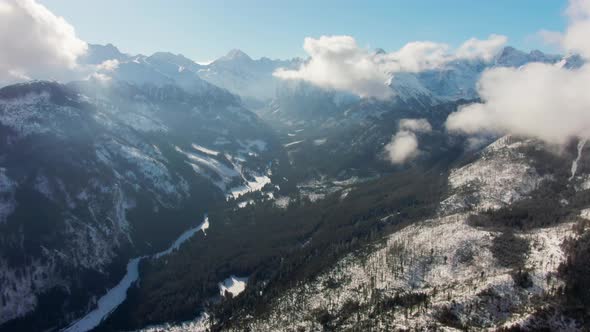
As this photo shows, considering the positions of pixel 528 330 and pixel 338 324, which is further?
pixel 338 324

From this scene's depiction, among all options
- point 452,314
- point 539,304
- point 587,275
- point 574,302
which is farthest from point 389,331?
point 587,275

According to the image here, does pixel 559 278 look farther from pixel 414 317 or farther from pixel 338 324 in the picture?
pixel 338 324

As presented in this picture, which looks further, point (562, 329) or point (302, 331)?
point (302, 331)

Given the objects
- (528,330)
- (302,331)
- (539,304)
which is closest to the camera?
(528,330)

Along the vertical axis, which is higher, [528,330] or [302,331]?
[528,330]

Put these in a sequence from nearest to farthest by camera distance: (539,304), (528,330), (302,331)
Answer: (528,330) → (539,304) → (302,331)

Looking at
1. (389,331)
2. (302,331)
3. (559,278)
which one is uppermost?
(559,278)

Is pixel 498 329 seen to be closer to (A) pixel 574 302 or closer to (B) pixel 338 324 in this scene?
(A) pixel 574 302

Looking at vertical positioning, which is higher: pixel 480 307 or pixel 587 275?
pixel 587 275

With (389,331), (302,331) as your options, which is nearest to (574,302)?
(389,331)
